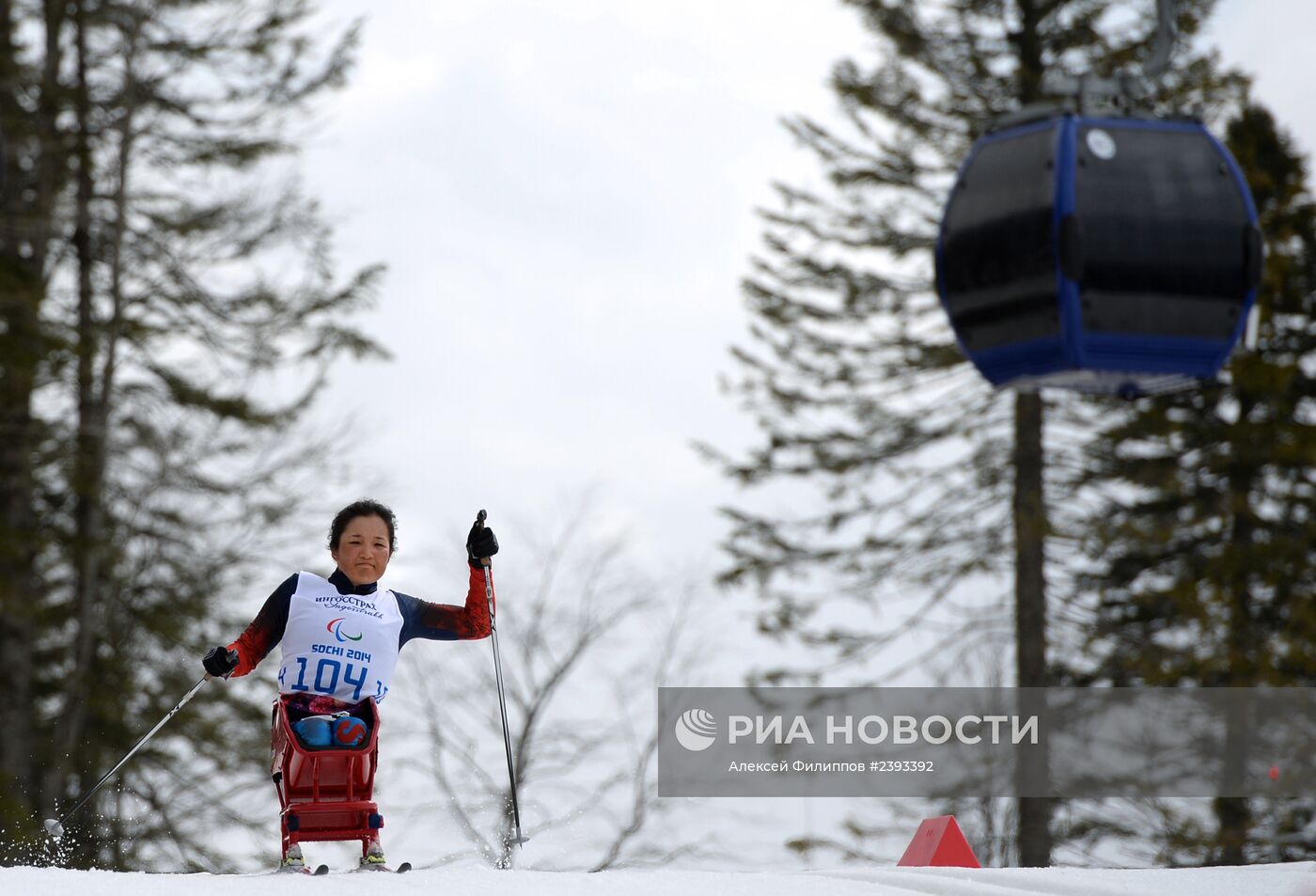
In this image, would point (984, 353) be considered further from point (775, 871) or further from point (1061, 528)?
point (1061, 528)

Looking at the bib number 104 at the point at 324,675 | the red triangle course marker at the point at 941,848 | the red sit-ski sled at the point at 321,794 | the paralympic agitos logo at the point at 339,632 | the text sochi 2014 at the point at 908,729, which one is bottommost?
the red triangle course marker at the point at 941,848

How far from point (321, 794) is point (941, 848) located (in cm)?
256

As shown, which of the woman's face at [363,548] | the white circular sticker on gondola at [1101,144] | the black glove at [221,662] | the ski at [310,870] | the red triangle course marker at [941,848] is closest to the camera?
the ski at [310,870]

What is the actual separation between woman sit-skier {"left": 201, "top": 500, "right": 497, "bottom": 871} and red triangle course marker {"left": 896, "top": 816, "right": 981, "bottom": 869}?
2126 millimetres

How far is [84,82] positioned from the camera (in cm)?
1684

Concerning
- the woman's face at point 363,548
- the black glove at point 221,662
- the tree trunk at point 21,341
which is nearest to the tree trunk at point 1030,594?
the tree trunk at point 21,341

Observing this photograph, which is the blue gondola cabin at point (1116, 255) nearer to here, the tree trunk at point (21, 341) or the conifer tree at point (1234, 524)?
the conifer tree at point (1234, 524)

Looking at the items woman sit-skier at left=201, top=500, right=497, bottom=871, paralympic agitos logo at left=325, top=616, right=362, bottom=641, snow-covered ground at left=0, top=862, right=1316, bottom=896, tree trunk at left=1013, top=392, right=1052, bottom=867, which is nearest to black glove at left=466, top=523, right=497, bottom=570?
woman sit-skier at left=201, top=500, right=497, bottom=871

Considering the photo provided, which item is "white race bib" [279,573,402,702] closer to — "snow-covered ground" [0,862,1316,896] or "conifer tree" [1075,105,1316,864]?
"snow-covered ground" [0,862,1316,896]

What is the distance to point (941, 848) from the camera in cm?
654

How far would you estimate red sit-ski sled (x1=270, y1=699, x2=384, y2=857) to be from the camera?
18.1 feet

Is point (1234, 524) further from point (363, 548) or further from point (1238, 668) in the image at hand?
point (363, 548)

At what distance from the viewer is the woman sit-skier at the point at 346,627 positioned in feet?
18.4

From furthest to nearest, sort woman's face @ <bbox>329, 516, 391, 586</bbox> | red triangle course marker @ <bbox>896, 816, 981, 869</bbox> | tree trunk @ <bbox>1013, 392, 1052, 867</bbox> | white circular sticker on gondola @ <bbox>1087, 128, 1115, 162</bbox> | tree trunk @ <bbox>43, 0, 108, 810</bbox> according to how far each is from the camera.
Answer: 1. tree trunk @ <bbox>1013, 392, 1052, 867</bbox>
2. tree trunk @ <bbox>43, 0, 108, 810</bbox>
3. white circular sticker on gondola @ <bbox>1087, 128, 1115, 162</bbox>
4. red triangle course marker @ <bbox>896, 816, 981, 869</bbox>
5. woman's face @ <bbox>329, 516, 391, 586</bbox>
